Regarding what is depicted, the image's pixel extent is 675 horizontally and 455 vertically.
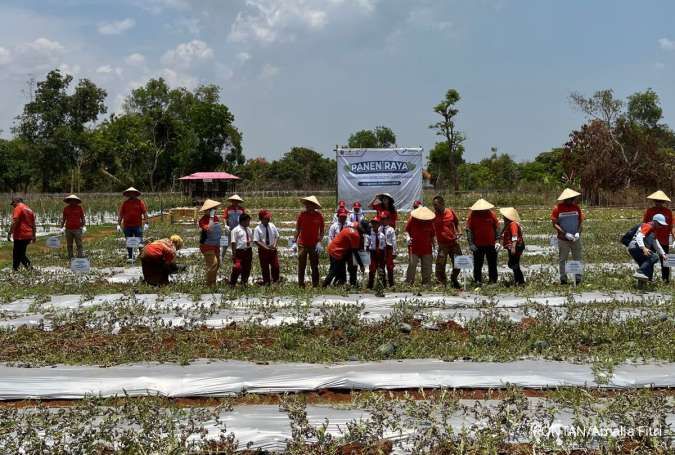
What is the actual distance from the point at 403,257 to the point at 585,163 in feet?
103

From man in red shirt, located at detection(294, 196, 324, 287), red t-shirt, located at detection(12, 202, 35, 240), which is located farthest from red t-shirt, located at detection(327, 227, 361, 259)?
red t-shirt, located at detection(12, 202, 35, 240)

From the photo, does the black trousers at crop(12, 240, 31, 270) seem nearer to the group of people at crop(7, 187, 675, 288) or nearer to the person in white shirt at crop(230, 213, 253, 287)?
the group of people at crop(7, 187, 675, 288)

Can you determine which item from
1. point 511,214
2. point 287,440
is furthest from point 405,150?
point 287,440

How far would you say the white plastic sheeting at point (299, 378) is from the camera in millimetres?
5695

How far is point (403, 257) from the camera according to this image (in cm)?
1522

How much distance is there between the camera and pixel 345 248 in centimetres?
1058

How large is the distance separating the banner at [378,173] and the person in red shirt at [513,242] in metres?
15.9

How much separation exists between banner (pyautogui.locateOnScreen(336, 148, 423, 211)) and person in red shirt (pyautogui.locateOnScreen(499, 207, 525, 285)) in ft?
52.2

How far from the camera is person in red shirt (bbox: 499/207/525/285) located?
1063 cm

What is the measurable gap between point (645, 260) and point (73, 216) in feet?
36.5

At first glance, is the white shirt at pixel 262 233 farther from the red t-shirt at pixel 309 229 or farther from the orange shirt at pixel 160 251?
the orange shirt at pixel 160 251

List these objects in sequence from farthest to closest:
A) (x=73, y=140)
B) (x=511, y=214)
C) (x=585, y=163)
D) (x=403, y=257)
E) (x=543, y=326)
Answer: (x=73, y=140), (x=585, y=163), (x=403, y=257), (x=511, y=214), (x=543, y=326)

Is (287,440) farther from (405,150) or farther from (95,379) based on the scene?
(405,150)

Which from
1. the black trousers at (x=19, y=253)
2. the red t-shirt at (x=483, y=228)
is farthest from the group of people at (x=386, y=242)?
the black trousers at (x=19, y=253)
